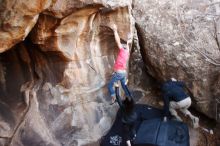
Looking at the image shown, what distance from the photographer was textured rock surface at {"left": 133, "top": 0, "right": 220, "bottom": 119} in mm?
7027

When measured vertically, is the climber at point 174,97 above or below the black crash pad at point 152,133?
above

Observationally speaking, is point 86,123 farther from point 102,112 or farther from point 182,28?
point 182,28

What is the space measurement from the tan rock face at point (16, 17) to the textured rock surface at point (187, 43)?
3155 millimetres

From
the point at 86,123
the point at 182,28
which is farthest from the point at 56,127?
the point at 182,28

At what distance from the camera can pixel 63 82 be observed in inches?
257

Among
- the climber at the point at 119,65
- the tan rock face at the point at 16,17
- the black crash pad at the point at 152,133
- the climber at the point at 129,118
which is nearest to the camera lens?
the tan rock face at the point at 16,17

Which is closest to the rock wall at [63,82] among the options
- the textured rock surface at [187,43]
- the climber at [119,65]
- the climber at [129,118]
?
the climber at [119,65]

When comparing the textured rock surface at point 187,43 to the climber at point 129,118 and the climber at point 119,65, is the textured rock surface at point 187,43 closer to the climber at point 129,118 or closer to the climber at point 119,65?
the climber at point 119,65

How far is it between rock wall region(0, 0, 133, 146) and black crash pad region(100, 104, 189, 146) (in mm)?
248

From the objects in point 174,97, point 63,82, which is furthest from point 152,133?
point 63,82

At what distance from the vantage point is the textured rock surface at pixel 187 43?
7027 millimetres

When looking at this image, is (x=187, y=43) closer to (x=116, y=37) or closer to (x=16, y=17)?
(x=116, y=37)

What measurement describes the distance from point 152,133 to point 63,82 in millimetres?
1796

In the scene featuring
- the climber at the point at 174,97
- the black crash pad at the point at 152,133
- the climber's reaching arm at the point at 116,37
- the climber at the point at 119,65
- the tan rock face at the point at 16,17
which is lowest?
the black crash pad at the point at 152,133
